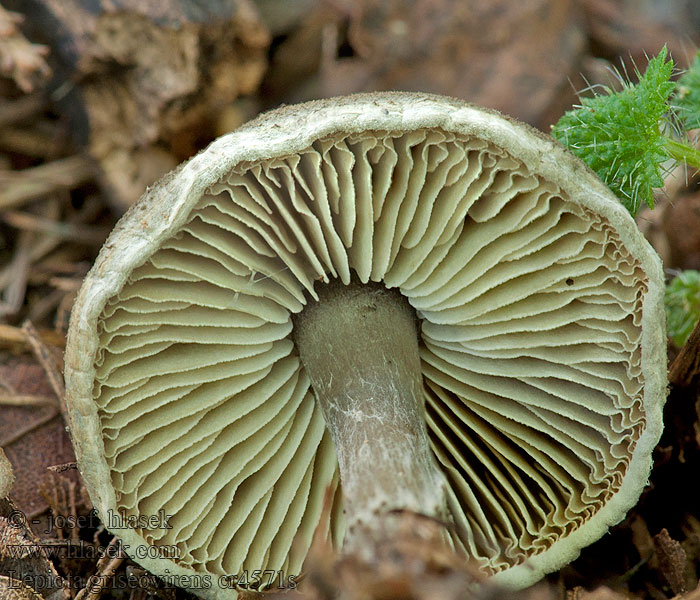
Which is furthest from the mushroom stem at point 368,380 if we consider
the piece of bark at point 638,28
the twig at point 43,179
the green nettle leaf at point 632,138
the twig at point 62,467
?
the piece of bark at point 638,28

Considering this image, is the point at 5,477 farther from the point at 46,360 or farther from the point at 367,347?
the point at 367,347

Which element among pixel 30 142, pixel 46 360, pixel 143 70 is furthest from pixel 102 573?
pixel 30 142

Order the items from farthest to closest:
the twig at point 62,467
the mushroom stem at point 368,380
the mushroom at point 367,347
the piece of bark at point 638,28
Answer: the piece of bark at point 638,28 < the twig at point 62,467 < the mushroom stem at point 368,380 < the mushroom at point 367,347

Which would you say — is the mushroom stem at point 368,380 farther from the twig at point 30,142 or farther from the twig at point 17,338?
the twig at point 30,142

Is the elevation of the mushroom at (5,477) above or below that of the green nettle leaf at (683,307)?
below

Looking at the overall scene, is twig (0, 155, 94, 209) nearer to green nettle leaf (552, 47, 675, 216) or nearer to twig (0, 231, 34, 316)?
twig (0, 231, 34, 316)

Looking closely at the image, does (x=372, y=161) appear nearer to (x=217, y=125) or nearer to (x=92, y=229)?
(x=217, y=125)

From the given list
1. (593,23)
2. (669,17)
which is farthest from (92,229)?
(669,17)

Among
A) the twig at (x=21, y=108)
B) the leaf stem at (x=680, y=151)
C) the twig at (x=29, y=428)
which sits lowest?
the twig at (x=29, y=428)

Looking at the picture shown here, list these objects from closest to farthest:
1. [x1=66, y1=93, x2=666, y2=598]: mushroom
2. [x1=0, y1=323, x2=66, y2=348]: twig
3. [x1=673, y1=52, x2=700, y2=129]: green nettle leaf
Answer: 1. [x1=66, y1=93, x2=666, y2=598]: mushroom
2. [x1=673, y1=52, x2=700, y2=129]: green nettle leaf
3. [x1=0, y1=323, x2=66, y2=348]: twig

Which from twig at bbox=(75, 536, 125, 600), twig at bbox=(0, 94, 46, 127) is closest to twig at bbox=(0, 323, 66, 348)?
twig at bbox=(75, 536, 125, 600)
